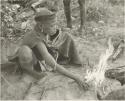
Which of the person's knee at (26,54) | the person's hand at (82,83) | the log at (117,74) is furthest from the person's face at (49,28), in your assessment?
the log at (117,74)

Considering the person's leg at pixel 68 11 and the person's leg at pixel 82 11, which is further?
the person's leg at pixel 68 11

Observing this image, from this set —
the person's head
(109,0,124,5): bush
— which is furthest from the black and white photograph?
(109,0,124,5): bush

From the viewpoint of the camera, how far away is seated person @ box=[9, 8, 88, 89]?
3814mm

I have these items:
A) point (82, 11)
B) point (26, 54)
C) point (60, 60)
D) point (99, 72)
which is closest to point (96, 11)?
point (82, 11)

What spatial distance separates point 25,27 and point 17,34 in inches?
9.2

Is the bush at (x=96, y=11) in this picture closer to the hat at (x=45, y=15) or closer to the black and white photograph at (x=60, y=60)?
the black and white photograph at (x=60, y=60)

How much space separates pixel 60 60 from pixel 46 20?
86 cm

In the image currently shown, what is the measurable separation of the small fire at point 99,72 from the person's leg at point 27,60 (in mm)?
639

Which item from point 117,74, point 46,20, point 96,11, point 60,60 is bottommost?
point 117,74

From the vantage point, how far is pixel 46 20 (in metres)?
3.84

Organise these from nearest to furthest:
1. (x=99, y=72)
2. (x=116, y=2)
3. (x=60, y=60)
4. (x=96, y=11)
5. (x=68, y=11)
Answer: (x=99, y=72) < (x=60, y=60) < (x=68, y=11) < (x=96, y=11) < (x=116, y=2)

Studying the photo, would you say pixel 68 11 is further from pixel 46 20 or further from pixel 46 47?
pixel 46 20

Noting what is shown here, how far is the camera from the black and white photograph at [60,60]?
3.83 meters

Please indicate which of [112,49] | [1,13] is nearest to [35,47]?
[112,49]
